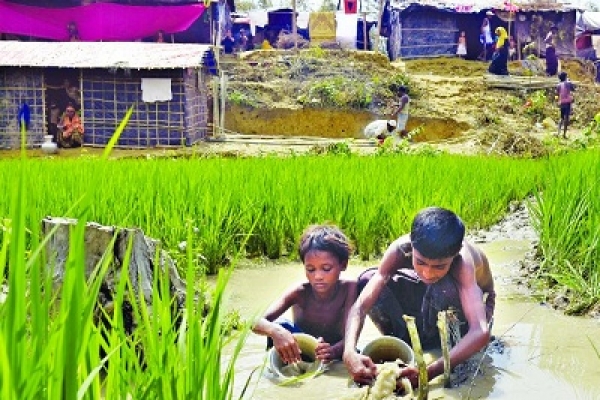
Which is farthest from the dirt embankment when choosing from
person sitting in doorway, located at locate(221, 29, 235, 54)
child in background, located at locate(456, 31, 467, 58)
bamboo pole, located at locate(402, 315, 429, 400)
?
bamboo pole, located at locate(402, 315, 429, 400)

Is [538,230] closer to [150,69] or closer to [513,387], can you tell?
[513,387]

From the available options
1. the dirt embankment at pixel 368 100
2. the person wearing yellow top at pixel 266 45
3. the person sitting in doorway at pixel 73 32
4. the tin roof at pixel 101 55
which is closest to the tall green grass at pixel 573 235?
the tin roof at pixel 101 55

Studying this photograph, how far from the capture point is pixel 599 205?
446 cm

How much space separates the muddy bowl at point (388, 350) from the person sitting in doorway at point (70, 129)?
12.5m

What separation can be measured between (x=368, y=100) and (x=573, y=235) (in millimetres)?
13765

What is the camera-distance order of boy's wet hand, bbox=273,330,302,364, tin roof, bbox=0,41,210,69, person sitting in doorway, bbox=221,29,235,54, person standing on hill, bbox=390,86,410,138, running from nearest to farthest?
boy's wet hand, bbox=273,330,302,364, tin roof, bbox=0,41,210,69, person standing on hill, bbox=390,86,410,138, person sitting in doorway, bbox=221,29,235,54

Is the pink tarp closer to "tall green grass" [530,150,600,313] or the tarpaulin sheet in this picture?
the tarpaulin sheet

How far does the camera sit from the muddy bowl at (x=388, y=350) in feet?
9.45


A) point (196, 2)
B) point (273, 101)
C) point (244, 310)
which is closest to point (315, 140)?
point (273, 101)

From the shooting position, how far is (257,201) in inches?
211

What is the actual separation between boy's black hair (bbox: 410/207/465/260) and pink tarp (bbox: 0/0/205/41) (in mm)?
17389

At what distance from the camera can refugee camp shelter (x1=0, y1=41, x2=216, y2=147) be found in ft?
46.9

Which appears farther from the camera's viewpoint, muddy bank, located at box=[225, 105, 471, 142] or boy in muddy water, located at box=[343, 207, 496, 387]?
muddy bank, located at box=[225, 105, 471, 142]

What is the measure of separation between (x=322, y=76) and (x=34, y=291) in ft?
61.6
